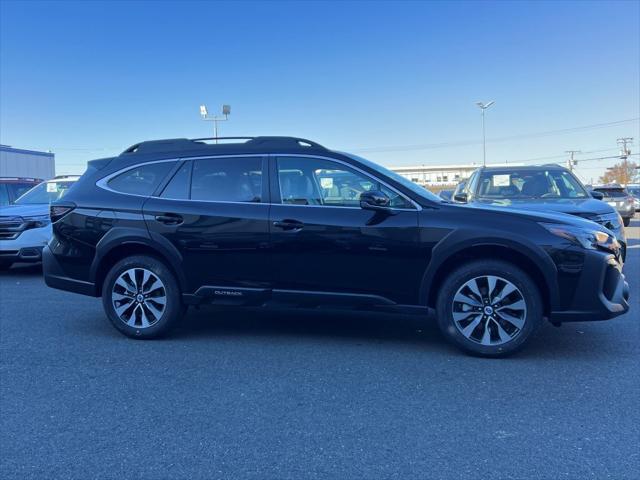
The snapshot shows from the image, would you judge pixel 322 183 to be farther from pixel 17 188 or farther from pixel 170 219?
pixel 17 188

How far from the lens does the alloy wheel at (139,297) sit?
17.0 ft

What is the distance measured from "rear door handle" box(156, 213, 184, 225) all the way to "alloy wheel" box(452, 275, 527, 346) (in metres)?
2.66

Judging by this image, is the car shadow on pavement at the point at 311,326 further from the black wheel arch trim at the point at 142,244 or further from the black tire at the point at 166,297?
the black wheel arch trim at the point at 142,244

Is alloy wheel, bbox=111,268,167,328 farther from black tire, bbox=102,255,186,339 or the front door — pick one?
the front door

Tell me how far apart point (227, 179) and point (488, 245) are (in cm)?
250

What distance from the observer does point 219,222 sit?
5012 millimetres

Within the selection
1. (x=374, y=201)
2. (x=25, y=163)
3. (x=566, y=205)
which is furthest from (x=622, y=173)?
(x=374, y=201)

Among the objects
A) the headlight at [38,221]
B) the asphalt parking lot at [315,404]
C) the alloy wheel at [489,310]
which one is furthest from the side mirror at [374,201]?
the headlight at [38,221]

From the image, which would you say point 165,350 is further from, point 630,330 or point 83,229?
point 630,330

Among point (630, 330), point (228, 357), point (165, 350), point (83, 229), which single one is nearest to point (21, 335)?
point (83, 229)

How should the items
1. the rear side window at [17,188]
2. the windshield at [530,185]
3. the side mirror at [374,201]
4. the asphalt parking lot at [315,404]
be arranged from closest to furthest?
1. the asphalt parking lot at [315,404]
2. the side mirror at [374,201]
3. the windshield at [530,185]
4. the rear side window at [17,188]

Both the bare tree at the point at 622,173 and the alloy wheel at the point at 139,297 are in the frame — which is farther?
the bare tree at the point at 622,173

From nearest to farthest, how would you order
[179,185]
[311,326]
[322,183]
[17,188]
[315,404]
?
[315,404] < [322,183] < [179,185] < [311,326] < [17,188]

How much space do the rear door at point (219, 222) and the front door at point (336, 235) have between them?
0.16 meters
